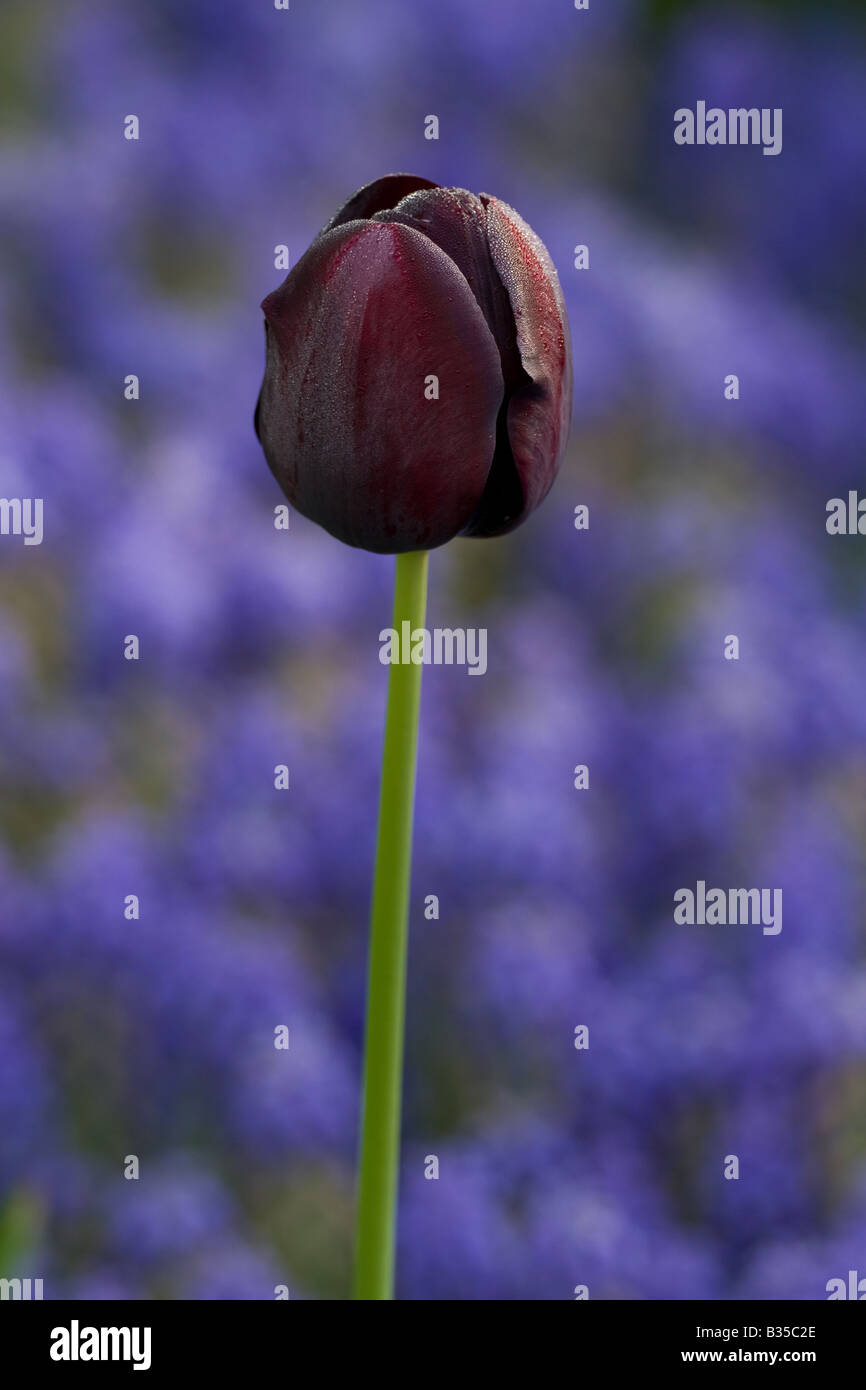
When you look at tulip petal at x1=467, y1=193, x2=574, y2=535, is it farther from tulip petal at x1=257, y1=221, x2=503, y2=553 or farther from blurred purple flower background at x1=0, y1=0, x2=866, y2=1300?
blurred purple flower background at x1=0, y1=0, x2=866, y2=1300

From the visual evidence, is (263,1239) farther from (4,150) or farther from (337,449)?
(4,150)

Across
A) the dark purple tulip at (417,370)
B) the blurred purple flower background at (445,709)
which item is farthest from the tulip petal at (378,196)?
the blurred purple flower background at (445,709)

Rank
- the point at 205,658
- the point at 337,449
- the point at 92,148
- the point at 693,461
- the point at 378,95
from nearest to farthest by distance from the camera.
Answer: the point at 337,449
the point at 205,658
the point at 693,461
the point at 92,148
the point at 378,95

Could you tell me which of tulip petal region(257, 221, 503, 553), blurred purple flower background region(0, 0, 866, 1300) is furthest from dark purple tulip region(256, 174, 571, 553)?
blurred purple flower background region(0, 0, 866, 1300)

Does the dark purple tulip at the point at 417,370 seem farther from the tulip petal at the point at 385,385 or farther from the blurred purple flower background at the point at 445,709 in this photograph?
the blurred purple flower background at the point at 445,709

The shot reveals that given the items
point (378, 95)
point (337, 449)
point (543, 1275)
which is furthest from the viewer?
point (378, 95)

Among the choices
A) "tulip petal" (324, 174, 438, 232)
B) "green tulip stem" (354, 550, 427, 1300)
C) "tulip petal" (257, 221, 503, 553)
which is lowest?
"green tulip stem" (354, 550, 427, 1300)
